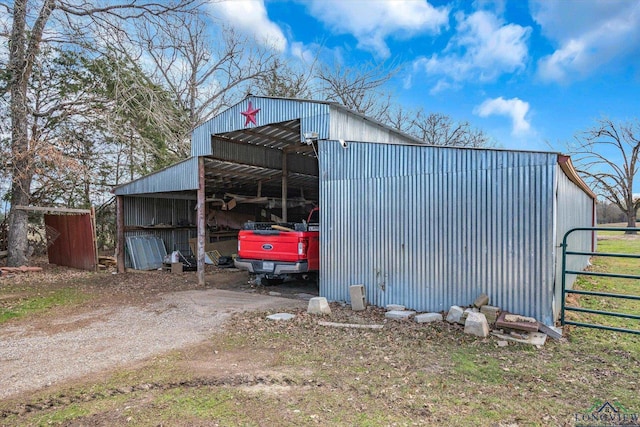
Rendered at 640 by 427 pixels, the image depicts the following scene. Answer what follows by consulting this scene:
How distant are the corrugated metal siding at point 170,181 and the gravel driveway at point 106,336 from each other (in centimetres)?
342

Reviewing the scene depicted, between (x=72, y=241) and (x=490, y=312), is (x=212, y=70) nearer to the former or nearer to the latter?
(x=72, y=241)

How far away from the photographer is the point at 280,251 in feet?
27.0

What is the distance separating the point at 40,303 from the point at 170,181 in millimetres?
4304

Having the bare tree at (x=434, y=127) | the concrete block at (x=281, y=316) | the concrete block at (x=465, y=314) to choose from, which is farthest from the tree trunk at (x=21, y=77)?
the bare tree at (x=434, y=127)

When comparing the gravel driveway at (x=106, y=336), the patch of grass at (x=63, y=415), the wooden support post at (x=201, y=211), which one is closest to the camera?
the patch of grass at (x=63, y=415)

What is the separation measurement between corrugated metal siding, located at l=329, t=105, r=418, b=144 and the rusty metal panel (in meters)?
8.60

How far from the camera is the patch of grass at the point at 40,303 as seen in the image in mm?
6574

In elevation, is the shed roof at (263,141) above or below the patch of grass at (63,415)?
above

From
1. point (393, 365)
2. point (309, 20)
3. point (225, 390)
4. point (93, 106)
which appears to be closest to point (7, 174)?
point (93, 106)

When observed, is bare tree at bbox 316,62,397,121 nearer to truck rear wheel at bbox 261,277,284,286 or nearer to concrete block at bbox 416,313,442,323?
truck rear wheel at bbox 261,277,284,286

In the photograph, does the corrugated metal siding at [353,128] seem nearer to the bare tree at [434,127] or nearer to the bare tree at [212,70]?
the bare tree at [212,70]

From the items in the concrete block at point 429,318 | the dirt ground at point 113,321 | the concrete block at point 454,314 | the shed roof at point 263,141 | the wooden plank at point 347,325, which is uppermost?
the shed roof at point 263,141

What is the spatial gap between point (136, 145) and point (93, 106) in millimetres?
2394

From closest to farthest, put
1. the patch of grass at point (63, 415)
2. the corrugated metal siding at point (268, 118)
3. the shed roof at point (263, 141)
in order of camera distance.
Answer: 1. the patch of grass at point (63, 415)
2. the corrugated metal siding at point (268, 118)
3. the shed roof at point (263, 141)
